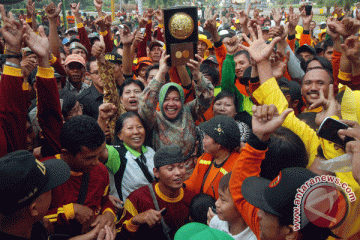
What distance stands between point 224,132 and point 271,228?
1.32 metres

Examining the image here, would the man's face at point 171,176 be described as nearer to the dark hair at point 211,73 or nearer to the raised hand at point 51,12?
the dark hair at point 211,73

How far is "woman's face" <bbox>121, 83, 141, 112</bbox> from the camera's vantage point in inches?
141

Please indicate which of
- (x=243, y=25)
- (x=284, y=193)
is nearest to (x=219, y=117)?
(x=284, y=193)

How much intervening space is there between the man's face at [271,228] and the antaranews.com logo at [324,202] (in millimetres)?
198

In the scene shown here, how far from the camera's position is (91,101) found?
3.99 m

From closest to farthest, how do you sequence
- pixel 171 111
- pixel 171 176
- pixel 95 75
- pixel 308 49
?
pixel 171 176
pixel 171 111
pixel 95 75
pixel 308 49

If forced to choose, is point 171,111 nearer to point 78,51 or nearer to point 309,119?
Result: point 309,119

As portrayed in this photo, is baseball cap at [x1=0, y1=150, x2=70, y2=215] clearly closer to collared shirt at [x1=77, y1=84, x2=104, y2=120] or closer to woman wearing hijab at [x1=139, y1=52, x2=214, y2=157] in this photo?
woman wearing hijab at [x1=139, y1=52, x2=214, y2=157]

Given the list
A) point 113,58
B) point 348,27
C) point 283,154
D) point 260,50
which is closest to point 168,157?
point 283,154

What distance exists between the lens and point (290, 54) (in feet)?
12.4

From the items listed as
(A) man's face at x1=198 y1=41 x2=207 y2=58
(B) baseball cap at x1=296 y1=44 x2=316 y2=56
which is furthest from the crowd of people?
(A) man's face at x1=198 y1=41 x2=207 y2=58

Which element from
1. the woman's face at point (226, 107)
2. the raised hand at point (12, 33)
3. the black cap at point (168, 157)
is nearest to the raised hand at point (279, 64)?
the woman's face at point (226, 107)

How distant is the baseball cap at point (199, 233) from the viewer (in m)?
1.32

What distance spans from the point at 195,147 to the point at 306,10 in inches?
139
